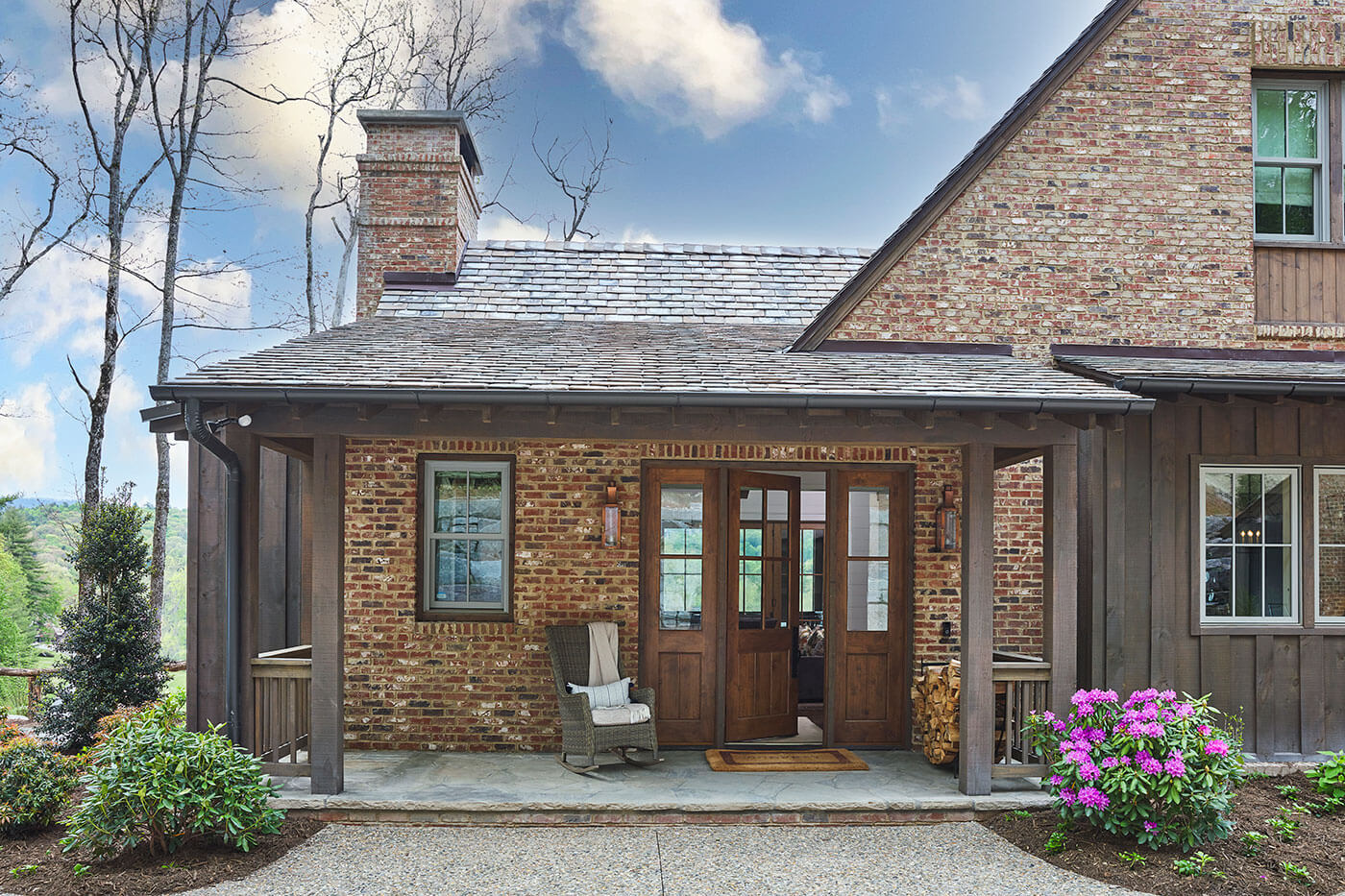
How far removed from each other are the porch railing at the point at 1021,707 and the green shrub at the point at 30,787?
5.82 metres

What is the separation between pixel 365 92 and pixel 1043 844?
1701cm

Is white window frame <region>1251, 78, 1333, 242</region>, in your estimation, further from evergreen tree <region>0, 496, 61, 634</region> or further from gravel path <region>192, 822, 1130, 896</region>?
evergreen tree <region>0, 496, 61, 634</region>

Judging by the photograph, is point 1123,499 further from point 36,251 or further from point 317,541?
point 36,251

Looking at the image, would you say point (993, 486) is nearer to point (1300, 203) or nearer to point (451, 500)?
point (1300, 203)

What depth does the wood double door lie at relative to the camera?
798 cm

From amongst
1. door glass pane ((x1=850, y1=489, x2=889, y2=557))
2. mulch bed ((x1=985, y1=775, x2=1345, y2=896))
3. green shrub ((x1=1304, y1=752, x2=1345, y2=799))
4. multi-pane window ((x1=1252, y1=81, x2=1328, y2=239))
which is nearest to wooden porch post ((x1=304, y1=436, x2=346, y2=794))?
door glass pane ((x1=850, y1=489, x2=889, y2=557))

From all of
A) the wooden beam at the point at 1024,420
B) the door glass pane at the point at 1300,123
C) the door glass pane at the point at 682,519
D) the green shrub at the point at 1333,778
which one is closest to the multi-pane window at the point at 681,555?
the door glass pane at the point at 682,519

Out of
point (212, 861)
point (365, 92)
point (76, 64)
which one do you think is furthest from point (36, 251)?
point (212, 861)

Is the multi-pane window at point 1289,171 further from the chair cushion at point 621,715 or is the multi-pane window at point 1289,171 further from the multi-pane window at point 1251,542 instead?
the chair cushion at point 621,715

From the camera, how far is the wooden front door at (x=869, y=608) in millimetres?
7996

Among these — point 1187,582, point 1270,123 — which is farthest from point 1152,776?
point 1270,123

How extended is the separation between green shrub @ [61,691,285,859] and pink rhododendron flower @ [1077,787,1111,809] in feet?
15.1

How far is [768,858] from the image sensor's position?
5.59 metres

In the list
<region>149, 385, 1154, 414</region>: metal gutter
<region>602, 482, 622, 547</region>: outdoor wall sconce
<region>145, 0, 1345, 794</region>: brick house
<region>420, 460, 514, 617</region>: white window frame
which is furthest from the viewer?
<region>420, 460, 514, 617</region>: white window frame
